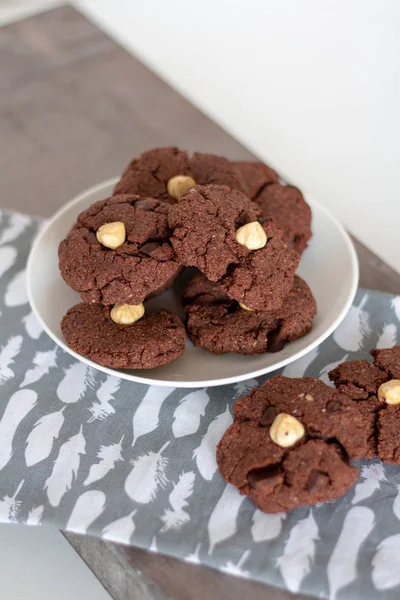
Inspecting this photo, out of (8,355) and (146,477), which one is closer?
(146,477)

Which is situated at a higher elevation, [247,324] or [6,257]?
[247,324]

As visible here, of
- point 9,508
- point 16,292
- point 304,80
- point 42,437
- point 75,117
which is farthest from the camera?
point 304,80

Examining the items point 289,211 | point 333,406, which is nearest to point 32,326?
point 289,211

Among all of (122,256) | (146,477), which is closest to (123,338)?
(122,256)

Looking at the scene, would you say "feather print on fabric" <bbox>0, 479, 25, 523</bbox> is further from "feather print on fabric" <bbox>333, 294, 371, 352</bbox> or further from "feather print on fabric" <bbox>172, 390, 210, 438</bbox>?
"feather print on fabric" <bbox>333, 294, 371, 352</bbox>

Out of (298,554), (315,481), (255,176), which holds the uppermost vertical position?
(255,176)

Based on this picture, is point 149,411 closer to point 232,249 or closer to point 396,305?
point 232,249

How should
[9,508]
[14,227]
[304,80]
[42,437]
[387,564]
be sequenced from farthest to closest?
[304,80] → [14,227] → [42,437] → [9,508] → [387,564]

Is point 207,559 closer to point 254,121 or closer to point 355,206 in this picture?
point 355,206
